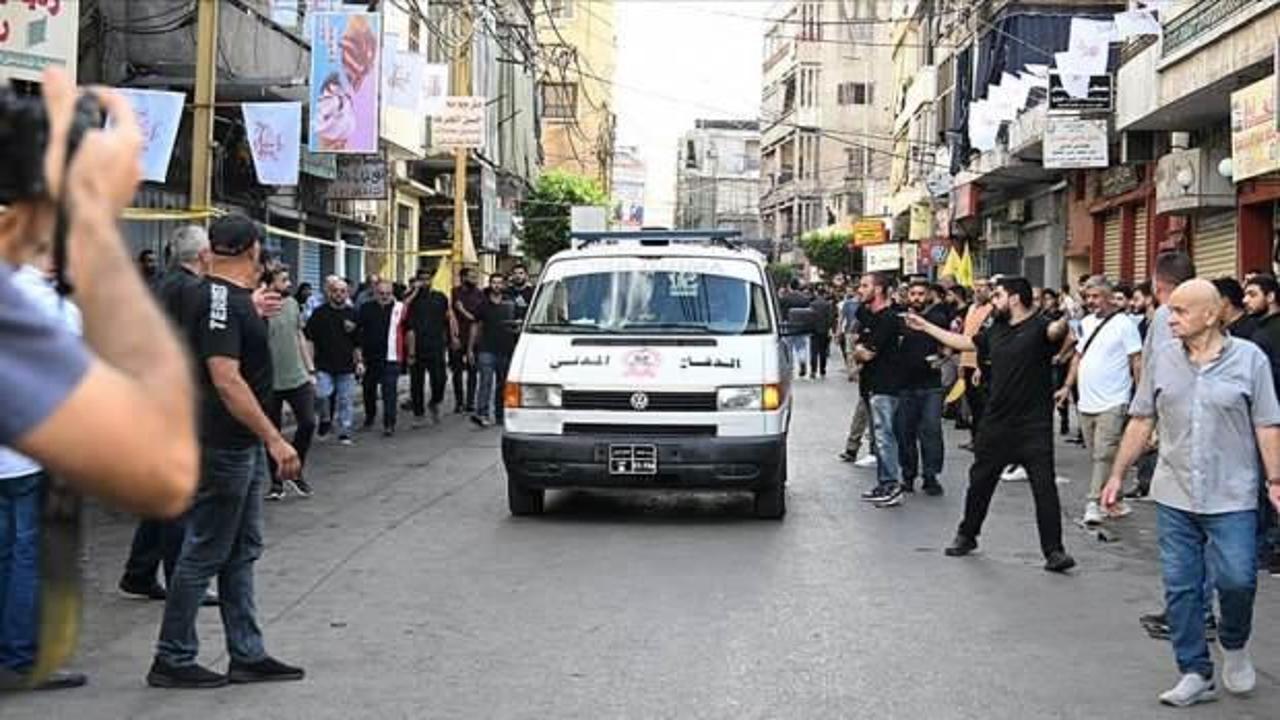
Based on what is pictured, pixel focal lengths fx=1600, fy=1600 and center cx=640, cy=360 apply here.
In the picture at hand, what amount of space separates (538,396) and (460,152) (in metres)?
18.5

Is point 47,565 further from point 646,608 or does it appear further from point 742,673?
point 646,608

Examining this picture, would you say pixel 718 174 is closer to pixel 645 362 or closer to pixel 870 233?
pixel 870 233

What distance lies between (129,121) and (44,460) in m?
0.53

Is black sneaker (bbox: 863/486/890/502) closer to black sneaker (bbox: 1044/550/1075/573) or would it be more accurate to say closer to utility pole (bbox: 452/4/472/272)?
black sneaker (bbox: 1044/550/1075/573)

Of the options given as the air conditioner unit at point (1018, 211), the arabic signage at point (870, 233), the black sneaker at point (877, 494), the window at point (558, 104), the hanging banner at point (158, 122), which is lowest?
the black sneaker at point (877, 494)

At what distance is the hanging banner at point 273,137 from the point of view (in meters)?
17.4

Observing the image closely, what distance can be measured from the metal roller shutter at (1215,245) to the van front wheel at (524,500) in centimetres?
1343

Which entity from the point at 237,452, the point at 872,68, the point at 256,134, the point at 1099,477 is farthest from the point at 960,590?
the point at 872,68

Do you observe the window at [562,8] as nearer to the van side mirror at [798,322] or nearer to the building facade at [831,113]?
the building facade at [831,113]

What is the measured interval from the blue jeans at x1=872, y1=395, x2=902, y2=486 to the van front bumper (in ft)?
5.96

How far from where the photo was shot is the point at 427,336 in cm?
1930

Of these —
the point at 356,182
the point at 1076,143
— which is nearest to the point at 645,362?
the point at 356,182

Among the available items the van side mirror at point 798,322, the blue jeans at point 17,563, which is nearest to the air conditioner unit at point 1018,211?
the van side mirror at point 798,322

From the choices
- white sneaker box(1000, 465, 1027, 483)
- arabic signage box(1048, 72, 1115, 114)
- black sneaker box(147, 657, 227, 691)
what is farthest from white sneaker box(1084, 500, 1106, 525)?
arabic signage box(1048, 72, 1115, 114)
